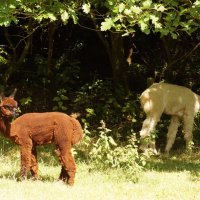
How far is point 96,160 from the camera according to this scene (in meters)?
7.55

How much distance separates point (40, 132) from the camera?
251 inches

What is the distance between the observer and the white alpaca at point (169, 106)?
31.0 feet

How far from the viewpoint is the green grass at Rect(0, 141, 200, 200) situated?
5996mm

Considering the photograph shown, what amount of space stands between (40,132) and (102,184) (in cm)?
106

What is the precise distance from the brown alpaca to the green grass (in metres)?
0.26

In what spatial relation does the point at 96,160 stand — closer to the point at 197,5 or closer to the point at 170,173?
the point at 170,173

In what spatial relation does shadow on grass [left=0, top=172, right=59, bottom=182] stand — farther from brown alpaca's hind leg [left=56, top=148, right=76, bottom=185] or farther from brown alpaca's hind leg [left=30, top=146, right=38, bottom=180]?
brown alpaca's hind leg [left=56, top=148, right=76, bottom=185]

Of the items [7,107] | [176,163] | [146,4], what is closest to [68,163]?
[7,107]

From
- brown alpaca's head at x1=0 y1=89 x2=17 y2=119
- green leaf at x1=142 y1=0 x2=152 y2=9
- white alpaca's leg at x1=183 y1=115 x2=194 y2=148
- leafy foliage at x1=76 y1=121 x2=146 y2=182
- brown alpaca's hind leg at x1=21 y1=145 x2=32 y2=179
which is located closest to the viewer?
brown alpaca's head at x1=0 y1=89 x2=17 y2=119

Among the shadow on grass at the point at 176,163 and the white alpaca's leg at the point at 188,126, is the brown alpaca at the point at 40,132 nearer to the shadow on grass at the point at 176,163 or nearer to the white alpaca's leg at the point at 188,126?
the shadow on grass at the point at 176,163

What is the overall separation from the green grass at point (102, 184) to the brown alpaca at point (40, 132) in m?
0.26

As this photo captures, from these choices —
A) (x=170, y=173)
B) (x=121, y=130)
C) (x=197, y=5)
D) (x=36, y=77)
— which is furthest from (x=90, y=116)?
(x=197, y=5)

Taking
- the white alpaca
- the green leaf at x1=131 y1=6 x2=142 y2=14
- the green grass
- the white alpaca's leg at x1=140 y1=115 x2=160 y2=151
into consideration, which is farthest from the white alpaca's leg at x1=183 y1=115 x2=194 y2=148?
the green leaf at x1=131 y1=6 x2=142 y2=14

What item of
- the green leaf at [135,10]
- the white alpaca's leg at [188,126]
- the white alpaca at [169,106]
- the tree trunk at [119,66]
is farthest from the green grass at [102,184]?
the tree trunk at [119,66]
